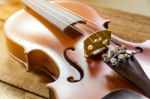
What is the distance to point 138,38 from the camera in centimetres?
90

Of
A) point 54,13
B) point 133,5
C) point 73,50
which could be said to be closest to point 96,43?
point 73,50

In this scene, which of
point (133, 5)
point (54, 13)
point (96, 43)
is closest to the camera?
point (96, 43)

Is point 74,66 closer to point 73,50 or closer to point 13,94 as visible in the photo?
point 73,50

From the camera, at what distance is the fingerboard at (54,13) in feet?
2.65

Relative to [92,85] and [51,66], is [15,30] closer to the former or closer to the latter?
[51,66]

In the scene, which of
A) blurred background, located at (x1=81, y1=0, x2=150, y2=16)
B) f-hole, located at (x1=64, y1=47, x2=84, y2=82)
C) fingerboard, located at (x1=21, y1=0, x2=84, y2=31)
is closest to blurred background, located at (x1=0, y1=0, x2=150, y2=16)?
blurred background, located at (x1=81, y1=0, x2=150, y2=16)

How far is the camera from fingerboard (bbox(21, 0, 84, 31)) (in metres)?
0.81

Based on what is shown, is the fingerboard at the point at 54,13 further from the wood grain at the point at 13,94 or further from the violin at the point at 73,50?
the wood grain at the point at 13,94

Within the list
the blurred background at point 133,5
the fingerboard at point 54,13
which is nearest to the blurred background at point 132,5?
the blurred background at point 133,5

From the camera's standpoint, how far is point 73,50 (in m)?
0.76

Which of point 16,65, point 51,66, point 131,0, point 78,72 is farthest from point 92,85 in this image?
point 131,0

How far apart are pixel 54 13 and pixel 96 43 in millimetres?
189

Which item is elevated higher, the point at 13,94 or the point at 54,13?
the point at 54,13

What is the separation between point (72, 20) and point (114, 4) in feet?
2.41
